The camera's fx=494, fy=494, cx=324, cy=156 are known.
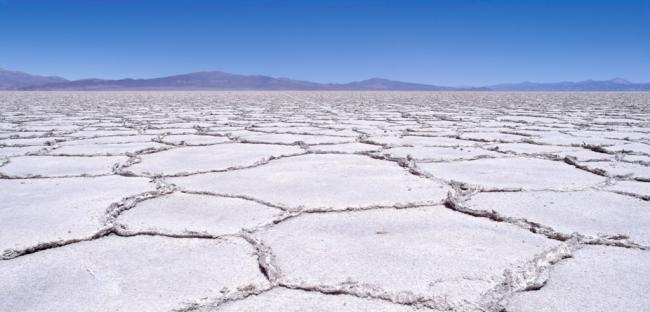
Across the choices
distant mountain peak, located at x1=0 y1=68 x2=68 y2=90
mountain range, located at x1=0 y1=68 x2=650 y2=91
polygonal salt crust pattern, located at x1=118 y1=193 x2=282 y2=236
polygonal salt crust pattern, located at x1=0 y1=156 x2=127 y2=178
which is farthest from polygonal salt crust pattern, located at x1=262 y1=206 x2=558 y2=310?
distant mountain peak, located at x1=0 y1=68 x2=68 y2=90

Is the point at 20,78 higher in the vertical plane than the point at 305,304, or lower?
lower

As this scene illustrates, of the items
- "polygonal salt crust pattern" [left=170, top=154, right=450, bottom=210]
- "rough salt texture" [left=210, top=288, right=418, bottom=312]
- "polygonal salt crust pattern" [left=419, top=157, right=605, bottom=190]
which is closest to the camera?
"rough salt texture" [left=210, top=288, right=418, bottom=312]

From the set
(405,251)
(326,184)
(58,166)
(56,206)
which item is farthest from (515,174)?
(58,166)

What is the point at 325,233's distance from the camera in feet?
3.67

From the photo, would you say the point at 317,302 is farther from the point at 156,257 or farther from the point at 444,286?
the point at 156,257

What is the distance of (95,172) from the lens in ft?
6.07

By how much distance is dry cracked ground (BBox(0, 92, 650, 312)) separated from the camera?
818 mm

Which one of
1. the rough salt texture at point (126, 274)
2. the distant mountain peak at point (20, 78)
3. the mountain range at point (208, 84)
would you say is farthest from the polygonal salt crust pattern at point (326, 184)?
the distant mountain peak at point (20, 78)

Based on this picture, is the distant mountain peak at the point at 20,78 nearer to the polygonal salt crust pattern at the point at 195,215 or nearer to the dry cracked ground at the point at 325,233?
the dry cracked ground at the point at 325,233

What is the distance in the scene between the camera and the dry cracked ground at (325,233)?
818 millimetres

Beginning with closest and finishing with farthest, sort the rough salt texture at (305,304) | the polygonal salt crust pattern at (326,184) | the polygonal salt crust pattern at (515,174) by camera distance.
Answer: the rough salt texture at (305,304), the polygonal salt crust pattern at (326,184), the polygonal salt crust pattern at (515,174)

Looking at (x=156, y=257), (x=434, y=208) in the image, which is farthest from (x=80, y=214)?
(x=434, y=208)

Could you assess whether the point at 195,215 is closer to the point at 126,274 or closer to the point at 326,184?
the point at 126,274

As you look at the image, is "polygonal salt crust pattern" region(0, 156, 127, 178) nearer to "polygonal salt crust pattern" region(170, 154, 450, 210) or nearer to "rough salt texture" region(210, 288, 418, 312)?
"polygonal salt crust pattern" region(170, 154, 450, 210)
